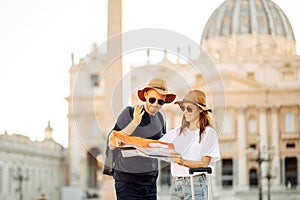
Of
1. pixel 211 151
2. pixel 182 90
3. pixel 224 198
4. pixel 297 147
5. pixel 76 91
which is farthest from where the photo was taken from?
pixel 297 147

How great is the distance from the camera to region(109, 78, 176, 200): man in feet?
15.1

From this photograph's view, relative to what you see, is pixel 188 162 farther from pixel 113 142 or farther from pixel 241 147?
pixel 241 147

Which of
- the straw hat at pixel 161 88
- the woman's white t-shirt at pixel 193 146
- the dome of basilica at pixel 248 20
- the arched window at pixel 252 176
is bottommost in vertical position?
the woman's white t-shirt at pixel 193 146

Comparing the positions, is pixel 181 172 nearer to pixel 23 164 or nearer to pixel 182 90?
pixel 182 90

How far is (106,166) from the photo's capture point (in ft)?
15.6

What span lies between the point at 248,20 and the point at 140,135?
69.4 meters

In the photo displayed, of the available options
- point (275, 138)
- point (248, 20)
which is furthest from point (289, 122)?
point (248, 20)

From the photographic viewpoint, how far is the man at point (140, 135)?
461 cm

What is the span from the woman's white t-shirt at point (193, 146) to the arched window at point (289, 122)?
5033cm

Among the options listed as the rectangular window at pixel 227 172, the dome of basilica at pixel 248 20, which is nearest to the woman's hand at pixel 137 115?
the rectangular window at pixel 227 172

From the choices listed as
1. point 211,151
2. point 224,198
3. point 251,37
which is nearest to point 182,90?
point 211,151

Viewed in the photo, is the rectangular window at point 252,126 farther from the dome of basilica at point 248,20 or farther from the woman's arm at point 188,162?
the woman's arm at point 188,162

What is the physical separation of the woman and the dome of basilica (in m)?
66.9

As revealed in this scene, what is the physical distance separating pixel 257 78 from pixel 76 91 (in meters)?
52.1
